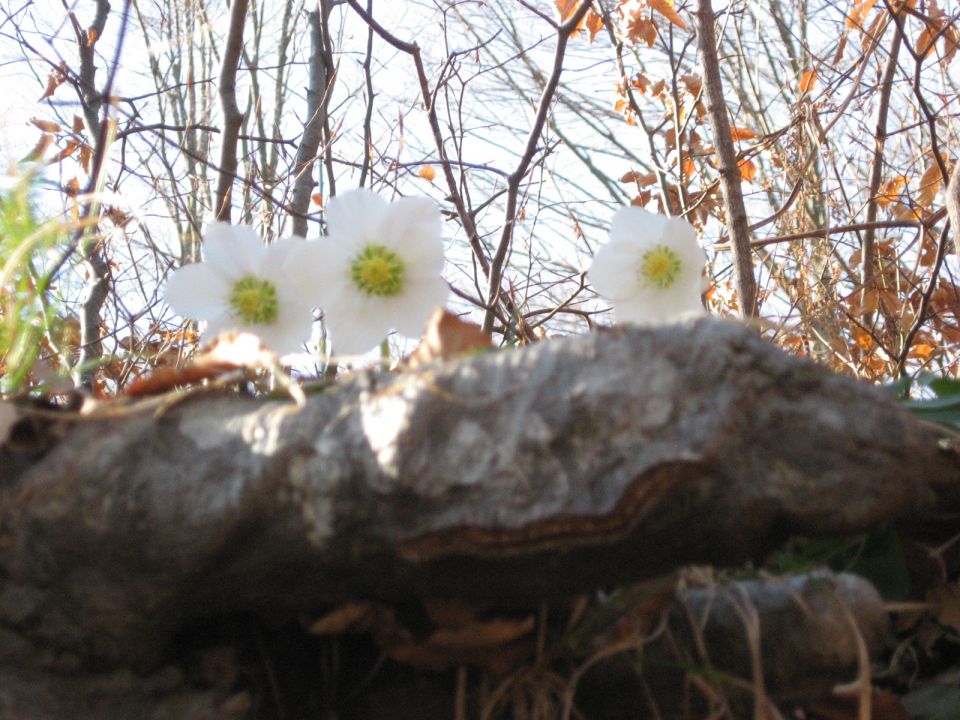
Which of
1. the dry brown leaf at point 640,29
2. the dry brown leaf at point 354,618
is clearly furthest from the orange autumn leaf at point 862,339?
the dry brown leaf at point 354,618

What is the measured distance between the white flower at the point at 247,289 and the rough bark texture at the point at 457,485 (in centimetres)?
14

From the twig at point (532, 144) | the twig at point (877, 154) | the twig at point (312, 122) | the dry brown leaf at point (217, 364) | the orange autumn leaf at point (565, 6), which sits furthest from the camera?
the twig at point (877, 154)

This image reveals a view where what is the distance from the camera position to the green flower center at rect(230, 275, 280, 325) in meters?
0.60

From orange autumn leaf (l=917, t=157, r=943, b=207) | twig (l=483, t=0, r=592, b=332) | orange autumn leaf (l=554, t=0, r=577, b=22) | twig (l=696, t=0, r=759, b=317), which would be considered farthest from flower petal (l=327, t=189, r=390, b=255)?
orange autumn leaf (l=917, t=157, r=943, b=207)

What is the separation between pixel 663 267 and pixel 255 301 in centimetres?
32

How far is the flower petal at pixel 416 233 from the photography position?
0.60m

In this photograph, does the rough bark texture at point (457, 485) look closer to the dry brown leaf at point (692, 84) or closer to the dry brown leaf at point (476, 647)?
the dry brown leaf at point (476, 647)

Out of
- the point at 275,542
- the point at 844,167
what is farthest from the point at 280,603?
the point at 844,167

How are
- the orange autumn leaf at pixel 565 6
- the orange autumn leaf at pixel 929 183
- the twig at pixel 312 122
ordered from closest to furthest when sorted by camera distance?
the twig at pixel 312 122 → the orange autumn leaf at pixel 565 6 → the orange autumn leaf at pixel 929 183

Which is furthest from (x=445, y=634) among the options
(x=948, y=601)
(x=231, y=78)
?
(x=231, y=78)

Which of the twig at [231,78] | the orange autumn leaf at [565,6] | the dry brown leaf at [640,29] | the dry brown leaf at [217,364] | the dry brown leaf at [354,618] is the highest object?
the dry brown leaf at [640,29]

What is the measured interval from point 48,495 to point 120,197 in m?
0.26

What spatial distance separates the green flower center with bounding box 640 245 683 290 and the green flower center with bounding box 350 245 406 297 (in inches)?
8.1

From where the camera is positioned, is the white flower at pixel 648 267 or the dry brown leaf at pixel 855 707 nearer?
the dry brown leaf at pixel 855 707
